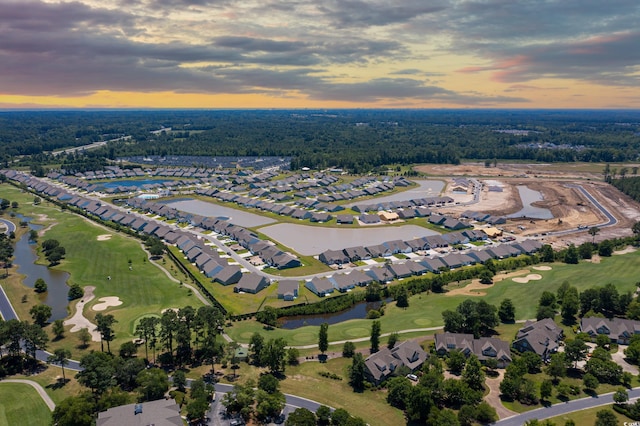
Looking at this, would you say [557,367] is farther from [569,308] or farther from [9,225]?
[9,225]

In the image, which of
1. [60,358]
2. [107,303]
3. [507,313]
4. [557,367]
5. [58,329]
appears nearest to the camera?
[60,358]

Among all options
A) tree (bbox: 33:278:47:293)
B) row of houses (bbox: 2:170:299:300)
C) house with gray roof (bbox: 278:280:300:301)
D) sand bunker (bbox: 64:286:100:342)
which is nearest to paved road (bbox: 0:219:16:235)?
row of houses (bbox: 2:170:299:300)

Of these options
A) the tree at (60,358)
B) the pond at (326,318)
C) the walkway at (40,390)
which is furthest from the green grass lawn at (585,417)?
the tree at (60,358)

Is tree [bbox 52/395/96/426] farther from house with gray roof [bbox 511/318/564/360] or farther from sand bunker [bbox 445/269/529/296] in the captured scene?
sand bunker [bbox 445/269/529/296]

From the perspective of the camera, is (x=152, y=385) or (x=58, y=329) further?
(x=58, y=329)

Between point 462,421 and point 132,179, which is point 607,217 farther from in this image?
point 132,179

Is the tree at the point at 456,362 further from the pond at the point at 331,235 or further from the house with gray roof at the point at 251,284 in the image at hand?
the pond at the point at 331,235

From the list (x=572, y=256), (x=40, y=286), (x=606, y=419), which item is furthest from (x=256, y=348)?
(x=572, y=256)
